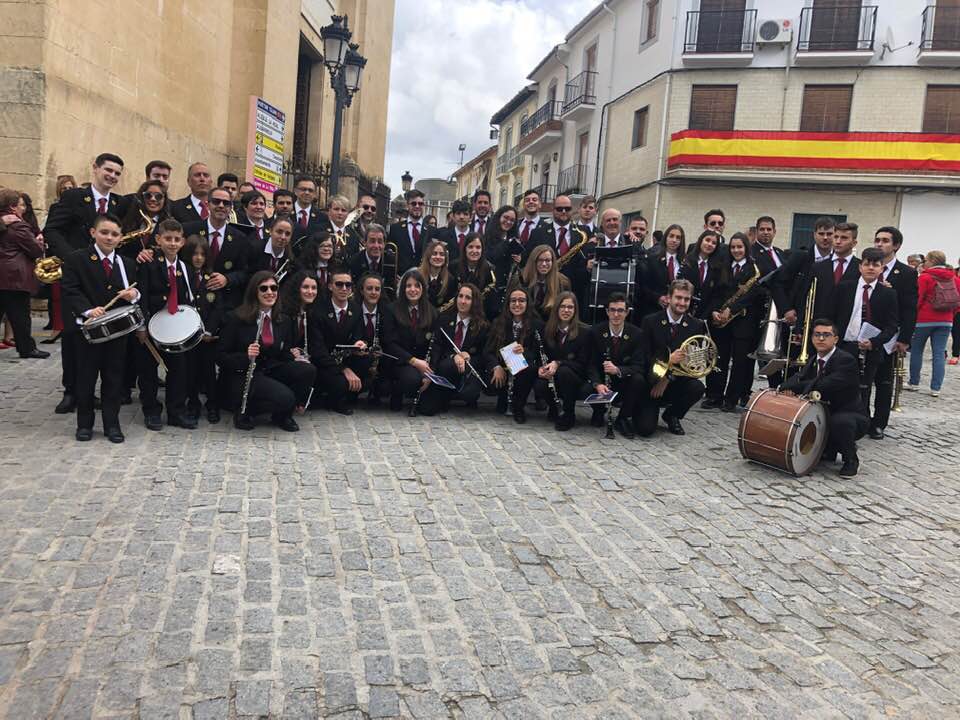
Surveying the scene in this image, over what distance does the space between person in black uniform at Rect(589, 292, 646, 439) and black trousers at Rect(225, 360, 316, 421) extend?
2645mm

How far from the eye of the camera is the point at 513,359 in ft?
23.7

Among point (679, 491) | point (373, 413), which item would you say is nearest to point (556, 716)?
point (679, 491)

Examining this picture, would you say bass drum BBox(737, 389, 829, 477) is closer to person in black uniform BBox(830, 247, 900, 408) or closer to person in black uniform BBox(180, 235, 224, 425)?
person in black uniform BBox(830, 247, 900, 408)

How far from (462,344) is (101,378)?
325 centimetres

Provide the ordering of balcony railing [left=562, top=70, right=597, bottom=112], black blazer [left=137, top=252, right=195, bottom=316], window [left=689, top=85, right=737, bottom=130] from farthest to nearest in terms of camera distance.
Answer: balcony railing [left=562, top=70, right=597, bottom=112] < window [left=689, top=85, right=737, bottom=130] < black blazer [left=137, top=252, right=195, bottom=316]

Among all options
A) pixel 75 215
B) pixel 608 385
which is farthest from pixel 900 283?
pixel 75 215

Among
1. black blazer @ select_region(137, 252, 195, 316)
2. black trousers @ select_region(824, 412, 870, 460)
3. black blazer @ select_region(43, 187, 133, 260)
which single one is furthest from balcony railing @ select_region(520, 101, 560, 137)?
black blazer @ select_region(137, 252, 195, 316)

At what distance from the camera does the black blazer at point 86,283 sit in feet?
18.2

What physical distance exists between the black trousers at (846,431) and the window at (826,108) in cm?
1990

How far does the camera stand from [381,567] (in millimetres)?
3939

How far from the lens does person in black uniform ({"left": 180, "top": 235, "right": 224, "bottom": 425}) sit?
6445mm

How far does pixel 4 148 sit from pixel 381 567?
313 inches

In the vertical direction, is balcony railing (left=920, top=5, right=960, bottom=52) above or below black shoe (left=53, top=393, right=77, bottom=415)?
above

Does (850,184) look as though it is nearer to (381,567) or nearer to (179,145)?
(179,145)
